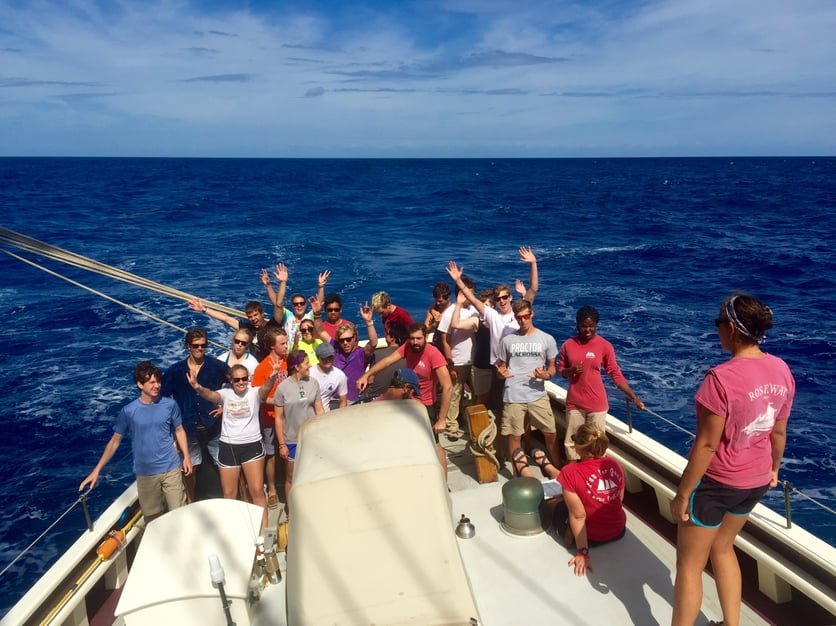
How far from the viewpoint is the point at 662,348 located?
1700 centimetres

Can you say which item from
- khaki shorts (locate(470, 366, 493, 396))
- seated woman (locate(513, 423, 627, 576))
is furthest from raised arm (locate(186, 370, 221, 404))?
seated woman (locate(513, 423, 627, 576))

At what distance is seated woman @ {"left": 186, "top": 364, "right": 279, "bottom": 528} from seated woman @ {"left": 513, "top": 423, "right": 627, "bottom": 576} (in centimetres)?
273

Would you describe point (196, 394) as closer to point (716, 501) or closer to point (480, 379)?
point (480, 379)

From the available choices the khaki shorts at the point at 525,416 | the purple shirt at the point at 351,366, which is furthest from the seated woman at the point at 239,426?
the khaki shorts at the point at 525,416

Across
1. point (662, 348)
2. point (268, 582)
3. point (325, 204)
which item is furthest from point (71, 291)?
point (325, 204)

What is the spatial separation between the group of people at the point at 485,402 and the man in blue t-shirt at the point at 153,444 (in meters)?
0.01

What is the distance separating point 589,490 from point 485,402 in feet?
9.37

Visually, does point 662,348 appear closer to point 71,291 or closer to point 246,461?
point 246,461

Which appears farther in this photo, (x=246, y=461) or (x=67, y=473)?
(x=67, y=473)

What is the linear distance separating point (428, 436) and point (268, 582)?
1.76 m

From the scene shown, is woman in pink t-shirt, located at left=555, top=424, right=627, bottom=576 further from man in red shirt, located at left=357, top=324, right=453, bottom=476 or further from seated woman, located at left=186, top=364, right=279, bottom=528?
seated woman, located at left=186, top=364, right=279, bottom=528

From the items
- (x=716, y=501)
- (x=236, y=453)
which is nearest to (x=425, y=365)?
(x=236, y=453)

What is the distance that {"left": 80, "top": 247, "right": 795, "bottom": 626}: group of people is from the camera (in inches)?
118

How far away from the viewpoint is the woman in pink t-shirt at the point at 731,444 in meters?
2.90
